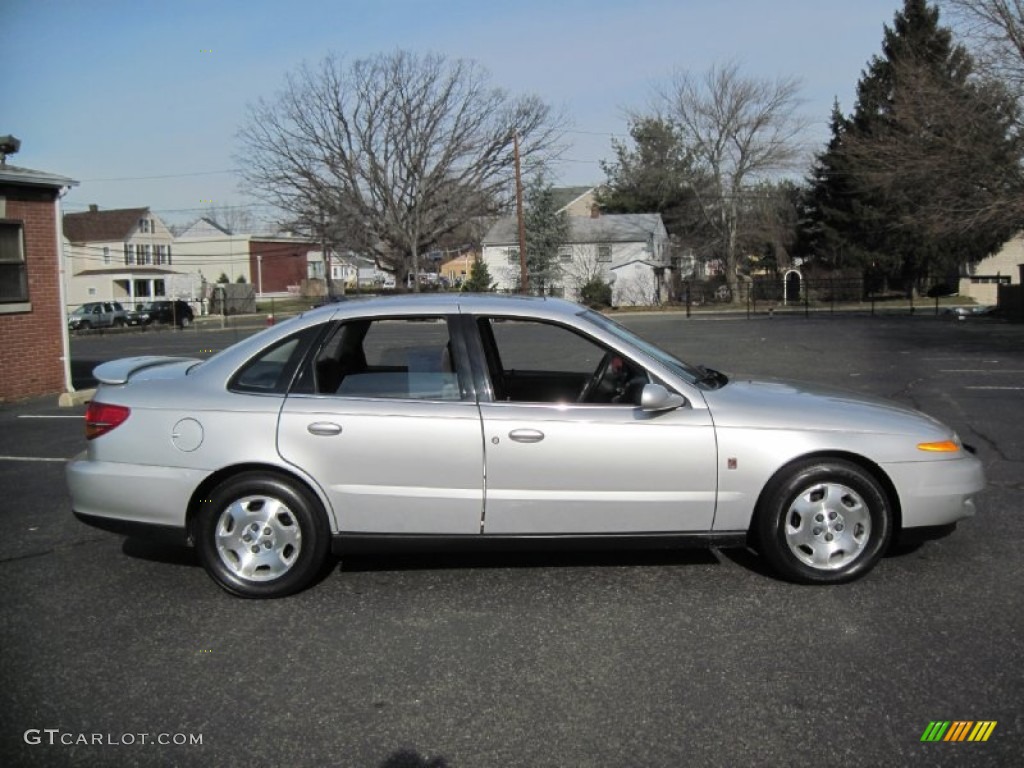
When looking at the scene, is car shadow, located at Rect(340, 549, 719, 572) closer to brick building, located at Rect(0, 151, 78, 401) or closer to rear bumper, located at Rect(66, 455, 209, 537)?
rear bumper, located at Rect(66, 455, 209, 537)

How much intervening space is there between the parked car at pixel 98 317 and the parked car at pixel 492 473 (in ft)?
153

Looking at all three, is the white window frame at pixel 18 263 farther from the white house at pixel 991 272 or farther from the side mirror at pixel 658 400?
the white house at pixel 991 272

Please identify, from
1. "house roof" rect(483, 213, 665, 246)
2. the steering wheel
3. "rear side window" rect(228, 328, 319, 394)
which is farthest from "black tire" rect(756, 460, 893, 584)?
"house roof" rect(483, 213, 665, 246)

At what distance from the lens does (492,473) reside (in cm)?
450

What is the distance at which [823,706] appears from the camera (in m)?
3.39

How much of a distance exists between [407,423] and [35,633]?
2.01 meters

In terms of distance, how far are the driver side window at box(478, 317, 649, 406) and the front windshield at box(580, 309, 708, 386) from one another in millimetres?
111

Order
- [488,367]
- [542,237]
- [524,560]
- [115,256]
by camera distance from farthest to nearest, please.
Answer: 1. [115,256]
2. [542,237]
3. [524,560]
4. [488,367]

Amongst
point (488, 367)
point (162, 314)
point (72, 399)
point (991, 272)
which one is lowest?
point (72, 399)

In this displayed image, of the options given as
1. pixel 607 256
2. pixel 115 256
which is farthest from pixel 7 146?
pixel 115 256

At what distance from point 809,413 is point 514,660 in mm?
2000

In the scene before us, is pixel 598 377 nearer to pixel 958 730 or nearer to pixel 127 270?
pixel 958 730

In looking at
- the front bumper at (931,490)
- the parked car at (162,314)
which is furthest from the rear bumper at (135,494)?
the parked car at (162,314)

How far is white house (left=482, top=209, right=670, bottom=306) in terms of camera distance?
55.8 m
